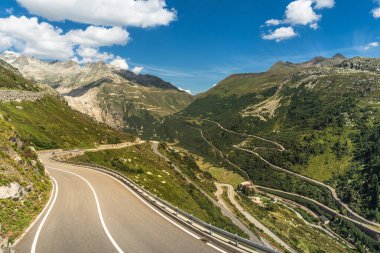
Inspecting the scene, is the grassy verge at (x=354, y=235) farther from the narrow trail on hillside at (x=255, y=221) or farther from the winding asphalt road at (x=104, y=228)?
the winding asphalt road at (x=104, y=228)

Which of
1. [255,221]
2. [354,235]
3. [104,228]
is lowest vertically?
[354,235]

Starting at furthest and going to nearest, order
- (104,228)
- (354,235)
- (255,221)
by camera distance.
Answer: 1. (354,235)
2. (255,221)
3. (104,228)

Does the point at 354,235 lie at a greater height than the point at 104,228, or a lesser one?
lesser

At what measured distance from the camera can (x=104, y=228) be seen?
25094 mm

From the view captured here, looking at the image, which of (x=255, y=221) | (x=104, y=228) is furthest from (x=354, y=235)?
(x=104, y=228)

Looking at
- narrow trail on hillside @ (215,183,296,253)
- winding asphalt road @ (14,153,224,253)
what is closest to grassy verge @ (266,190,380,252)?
narrow trail on hillside @ (215,183,296,253)

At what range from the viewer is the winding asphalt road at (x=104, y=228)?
811 inches

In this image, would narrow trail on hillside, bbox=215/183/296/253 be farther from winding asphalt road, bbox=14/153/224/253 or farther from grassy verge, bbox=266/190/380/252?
winding asphalt road, bbox=14/153/224/253

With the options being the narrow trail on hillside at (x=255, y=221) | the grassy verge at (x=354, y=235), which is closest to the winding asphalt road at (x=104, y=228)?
the narrow trail on hillside at (x=255, y=221)

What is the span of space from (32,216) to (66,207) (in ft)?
14.3

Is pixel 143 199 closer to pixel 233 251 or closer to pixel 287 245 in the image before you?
pixel 233 251

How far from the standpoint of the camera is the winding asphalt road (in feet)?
67.6

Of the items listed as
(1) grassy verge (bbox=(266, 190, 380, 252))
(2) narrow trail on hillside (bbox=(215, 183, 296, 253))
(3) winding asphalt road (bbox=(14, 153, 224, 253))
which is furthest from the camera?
(1) grassy verge (bbox=(266, 190, 380, 252))

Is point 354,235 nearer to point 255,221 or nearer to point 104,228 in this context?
point 255,221
